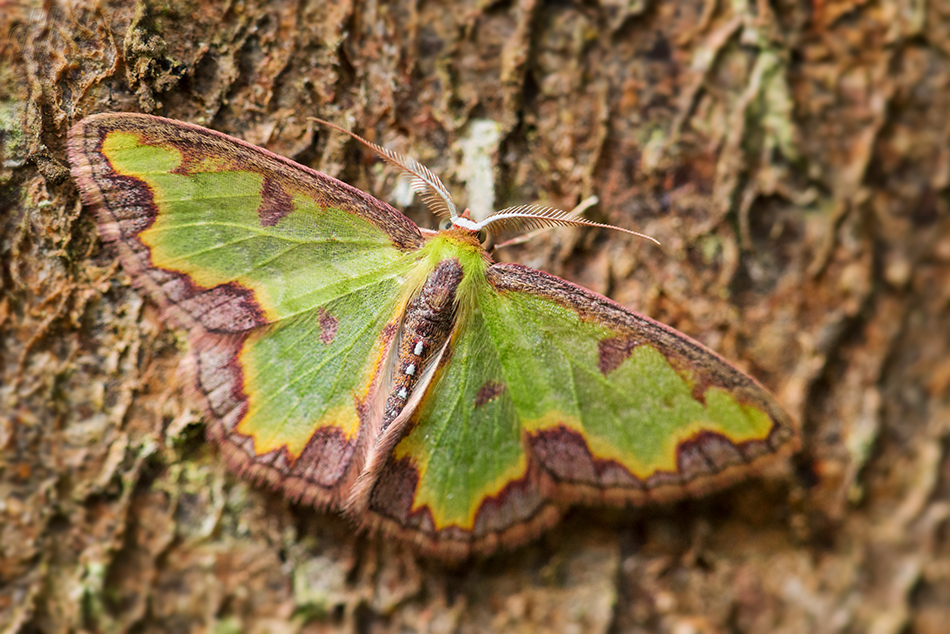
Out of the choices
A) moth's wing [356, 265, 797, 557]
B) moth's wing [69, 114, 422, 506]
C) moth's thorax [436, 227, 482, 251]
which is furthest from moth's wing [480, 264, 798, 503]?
moth's wing [69, 114, 422, 506]

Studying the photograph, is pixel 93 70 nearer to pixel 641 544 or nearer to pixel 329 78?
pixel 329 78

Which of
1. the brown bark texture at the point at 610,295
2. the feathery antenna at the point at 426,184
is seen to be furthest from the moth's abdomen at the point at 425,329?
the brown bark texture at the point at 610,295

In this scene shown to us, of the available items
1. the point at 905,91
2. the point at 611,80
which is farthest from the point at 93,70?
the point at 905,91

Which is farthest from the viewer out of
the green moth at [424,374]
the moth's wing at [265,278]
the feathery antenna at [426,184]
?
the feathery antenna at [426,184]

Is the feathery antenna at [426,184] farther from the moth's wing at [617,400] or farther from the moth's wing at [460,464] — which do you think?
the moth's wing at [460,464]

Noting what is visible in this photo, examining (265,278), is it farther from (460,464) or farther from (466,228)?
(460,464)

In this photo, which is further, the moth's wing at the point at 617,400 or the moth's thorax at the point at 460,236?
the moth's thorax at the point at 460,236
